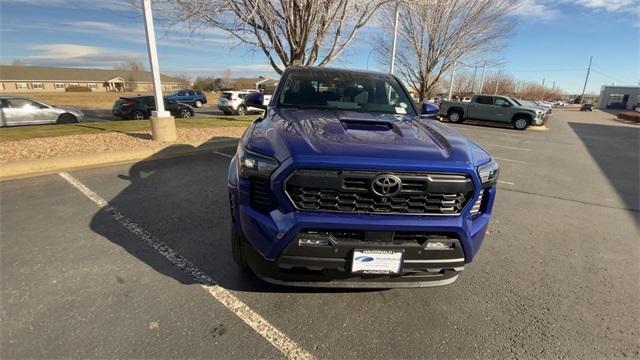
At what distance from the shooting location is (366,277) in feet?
7.32

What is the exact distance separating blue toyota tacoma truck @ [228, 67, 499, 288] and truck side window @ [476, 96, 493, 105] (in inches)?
782

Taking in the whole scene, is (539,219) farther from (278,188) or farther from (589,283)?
(278,188)

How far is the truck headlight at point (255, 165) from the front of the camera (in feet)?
7.04

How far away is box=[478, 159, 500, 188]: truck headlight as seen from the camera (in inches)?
90.7

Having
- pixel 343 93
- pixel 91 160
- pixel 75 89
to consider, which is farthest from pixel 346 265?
pixel 75 89

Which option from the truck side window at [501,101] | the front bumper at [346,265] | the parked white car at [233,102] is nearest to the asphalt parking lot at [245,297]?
the front bumper at [346,265]

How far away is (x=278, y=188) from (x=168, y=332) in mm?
1202

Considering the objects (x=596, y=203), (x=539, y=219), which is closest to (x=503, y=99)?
(x=596, y=203)

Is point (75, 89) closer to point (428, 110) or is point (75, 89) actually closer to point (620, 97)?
point (428, 110)

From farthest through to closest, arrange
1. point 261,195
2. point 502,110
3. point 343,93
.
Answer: point 502,110 < point 343,93 < point 261,195

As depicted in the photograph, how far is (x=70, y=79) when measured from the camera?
228ft

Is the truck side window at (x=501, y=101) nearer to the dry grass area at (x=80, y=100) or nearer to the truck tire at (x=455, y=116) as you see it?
the truck tire at (x=455, y=116)

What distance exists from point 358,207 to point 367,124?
92cm

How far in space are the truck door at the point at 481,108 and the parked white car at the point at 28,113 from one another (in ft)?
67.6
